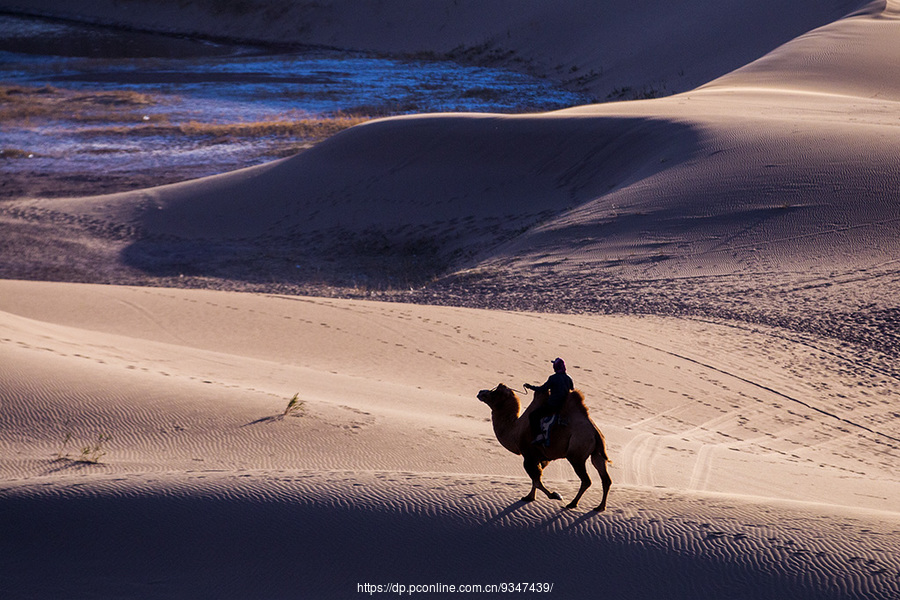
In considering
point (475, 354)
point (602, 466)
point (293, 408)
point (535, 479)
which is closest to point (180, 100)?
point (475, 354)

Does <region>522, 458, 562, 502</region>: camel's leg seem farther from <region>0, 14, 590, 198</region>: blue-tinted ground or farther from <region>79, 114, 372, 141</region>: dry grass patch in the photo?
<region>79, 114, 372, 141</region>: dry grass patch

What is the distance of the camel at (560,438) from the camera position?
4582mm

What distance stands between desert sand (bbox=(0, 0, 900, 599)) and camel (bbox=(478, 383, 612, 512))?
9.0 inches

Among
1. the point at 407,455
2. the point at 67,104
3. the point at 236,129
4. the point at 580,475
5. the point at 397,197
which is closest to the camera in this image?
the point at 580,475

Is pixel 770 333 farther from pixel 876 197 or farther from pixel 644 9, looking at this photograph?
pixel 644 9

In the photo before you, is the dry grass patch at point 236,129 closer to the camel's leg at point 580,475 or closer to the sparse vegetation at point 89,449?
the sparse vegetation at point 89,449

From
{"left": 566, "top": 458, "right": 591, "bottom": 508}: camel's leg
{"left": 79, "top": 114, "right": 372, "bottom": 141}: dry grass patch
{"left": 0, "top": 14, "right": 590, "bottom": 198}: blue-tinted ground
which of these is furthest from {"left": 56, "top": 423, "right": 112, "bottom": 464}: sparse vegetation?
{"left": 79, "top": 114, "right": 372, "bottom": 141}: dry grass patch

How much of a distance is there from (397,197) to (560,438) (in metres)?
16.4

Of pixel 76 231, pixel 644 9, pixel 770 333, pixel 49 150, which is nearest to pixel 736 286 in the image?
pixel 770 333

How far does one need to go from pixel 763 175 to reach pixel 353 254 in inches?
334

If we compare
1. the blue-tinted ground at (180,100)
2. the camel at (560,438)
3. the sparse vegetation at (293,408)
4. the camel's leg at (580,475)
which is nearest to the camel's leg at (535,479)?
the camel at (560,438)

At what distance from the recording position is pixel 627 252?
14.6 meters

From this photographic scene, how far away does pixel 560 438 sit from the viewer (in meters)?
4.61

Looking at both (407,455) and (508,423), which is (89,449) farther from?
(508,423)
